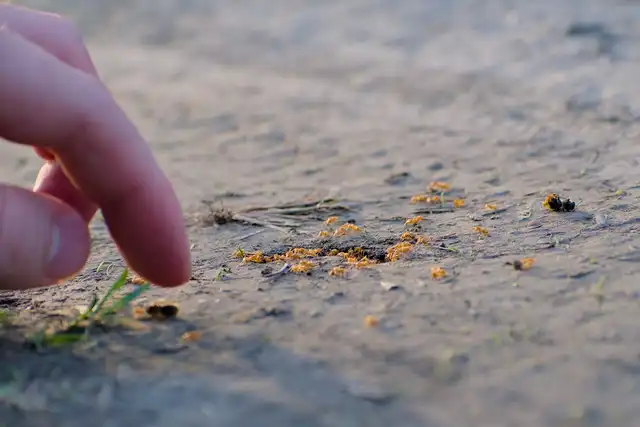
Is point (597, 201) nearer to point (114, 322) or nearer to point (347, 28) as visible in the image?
point (114, 322)

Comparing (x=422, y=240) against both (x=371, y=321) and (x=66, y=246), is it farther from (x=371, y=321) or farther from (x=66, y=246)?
(x=66, y=246)

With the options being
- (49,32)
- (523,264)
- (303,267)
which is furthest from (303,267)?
(49,32)

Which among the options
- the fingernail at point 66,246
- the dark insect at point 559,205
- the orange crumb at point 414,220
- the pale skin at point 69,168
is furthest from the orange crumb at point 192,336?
the dark insect at point 559,205

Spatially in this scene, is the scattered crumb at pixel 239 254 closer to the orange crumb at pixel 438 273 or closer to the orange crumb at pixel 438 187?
the orange crumb at pixel 438 273

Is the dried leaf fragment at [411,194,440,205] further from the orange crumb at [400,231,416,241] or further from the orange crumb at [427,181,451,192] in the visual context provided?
the orange crumb at [400,231,416,241]

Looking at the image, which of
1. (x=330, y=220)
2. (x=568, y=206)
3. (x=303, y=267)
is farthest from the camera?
(x=330, y=220)

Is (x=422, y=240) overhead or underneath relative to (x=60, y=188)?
underneath

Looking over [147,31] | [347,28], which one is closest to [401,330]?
[347,28]
